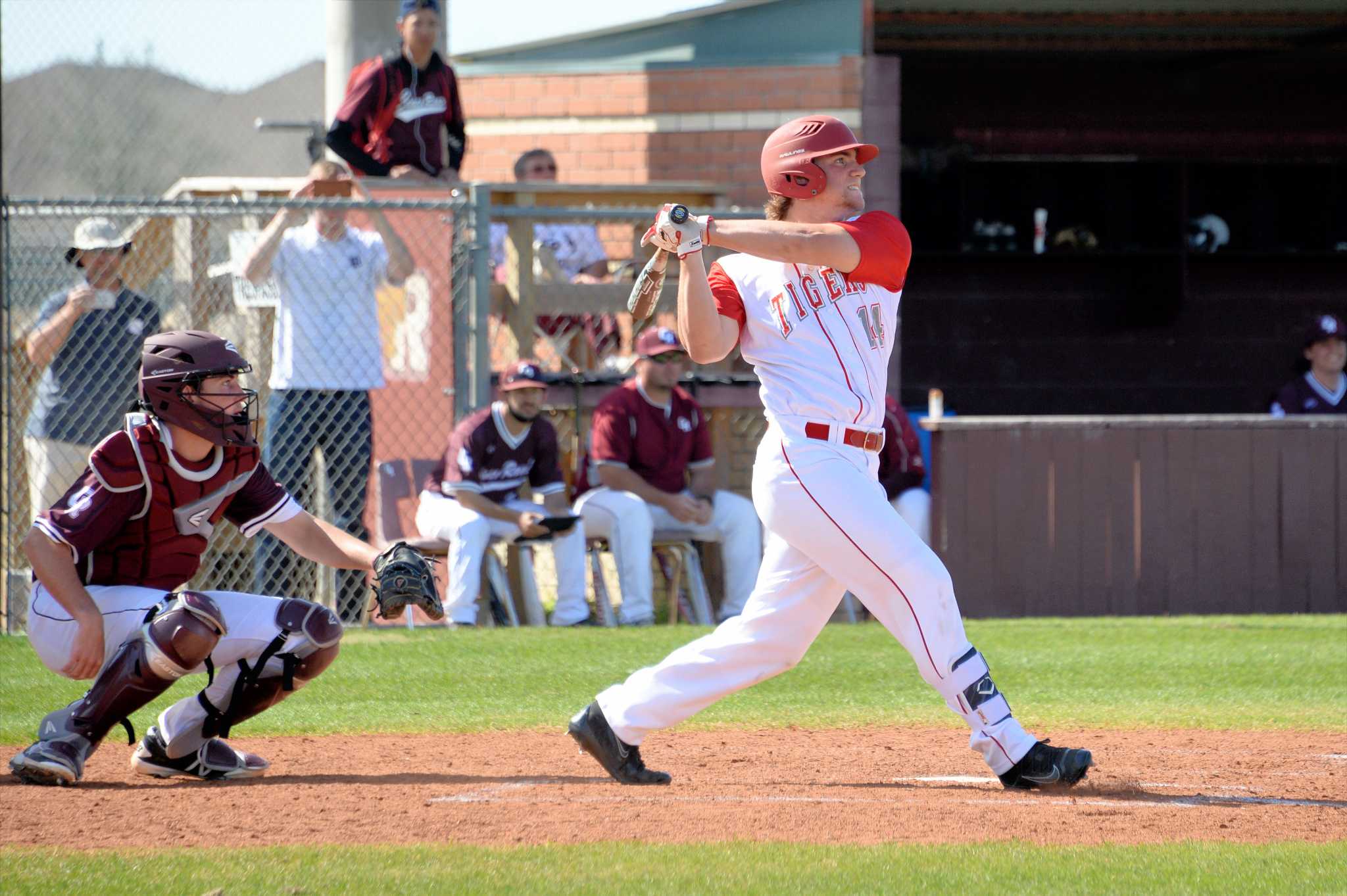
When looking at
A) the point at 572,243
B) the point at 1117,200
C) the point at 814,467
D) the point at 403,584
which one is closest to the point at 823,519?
the point at 814,467

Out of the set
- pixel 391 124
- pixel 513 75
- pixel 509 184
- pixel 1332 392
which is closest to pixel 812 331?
pixel 509 184

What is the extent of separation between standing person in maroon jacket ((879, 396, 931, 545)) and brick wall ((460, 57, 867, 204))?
2.59 meters

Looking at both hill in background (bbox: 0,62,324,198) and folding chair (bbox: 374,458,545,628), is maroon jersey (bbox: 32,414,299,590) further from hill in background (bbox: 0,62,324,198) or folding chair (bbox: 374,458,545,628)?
hill in background (bbox: 0,62,324,198)

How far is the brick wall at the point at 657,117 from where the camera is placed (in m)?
11.4

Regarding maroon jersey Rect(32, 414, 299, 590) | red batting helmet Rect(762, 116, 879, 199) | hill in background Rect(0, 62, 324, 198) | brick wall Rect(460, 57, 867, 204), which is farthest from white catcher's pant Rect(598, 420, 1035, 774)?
hill in background Rect(0, 62, 324, 198)

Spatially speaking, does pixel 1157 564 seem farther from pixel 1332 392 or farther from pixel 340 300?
pixel 340 300

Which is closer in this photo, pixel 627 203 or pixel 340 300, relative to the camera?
pixel 340 300

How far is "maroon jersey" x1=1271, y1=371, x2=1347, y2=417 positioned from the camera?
33.7 ft

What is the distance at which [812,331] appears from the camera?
14.4 ft

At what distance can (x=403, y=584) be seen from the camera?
14.9 feet

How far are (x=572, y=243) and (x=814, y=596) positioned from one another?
592cm

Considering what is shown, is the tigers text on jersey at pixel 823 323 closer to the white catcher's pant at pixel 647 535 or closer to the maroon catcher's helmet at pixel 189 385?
the maroon catcher's helmet at pixel 189 385

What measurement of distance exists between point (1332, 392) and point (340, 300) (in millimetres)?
5955

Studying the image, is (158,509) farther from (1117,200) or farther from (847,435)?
(1117,200)
